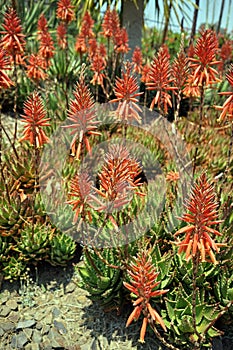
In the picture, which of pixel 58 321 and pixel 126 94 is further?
pixel 58 321

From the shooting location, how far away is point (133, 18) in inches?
240

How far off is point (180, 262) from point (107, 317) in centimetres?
71

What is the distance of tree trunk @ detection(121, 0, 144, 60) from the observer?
5.99m

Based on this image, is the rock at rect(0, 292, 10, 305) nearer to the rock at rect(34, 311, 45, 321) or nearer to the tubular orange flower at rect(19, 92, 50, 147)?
the rock at rect(34, 311, 45, 321)

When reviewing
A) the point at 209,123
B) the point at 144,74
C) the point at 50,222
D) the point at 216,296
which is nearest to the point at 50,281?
the point at 50,222

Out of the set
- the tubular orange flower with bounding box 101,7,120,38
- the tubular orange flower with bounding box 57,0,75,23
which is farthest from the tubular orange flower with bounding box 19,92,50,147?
the tubular orange flower with bounding box 101,7,120,38

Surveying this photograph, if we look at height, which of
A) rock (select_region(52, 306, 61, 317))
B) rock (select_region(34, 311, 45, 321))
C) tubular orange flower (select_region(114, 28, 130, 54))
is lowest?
rock (select_region(34, 311, 45, 321))

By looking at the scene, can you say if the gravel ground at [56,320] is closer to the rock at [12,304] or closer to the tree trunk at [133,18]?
the rock at [12,304]

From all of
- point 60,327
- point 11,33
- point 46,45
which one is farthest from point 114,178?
point 46,45

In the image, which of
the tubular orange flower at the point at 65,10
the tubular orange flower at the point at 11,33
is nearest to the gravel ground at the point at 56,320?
the tubular orange flower at the point at 11,33

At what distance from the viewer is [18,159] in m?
3.71

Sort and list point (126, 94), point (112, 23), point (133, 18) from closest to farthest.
A: point (126, 94) → point (112, 23) → point (133, 18)

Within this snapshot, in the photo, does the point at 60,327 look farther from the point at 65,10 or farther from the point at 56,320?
the point at 65,10

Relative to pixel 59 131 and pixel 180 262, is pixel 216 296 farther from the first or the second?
pixel 59 131
